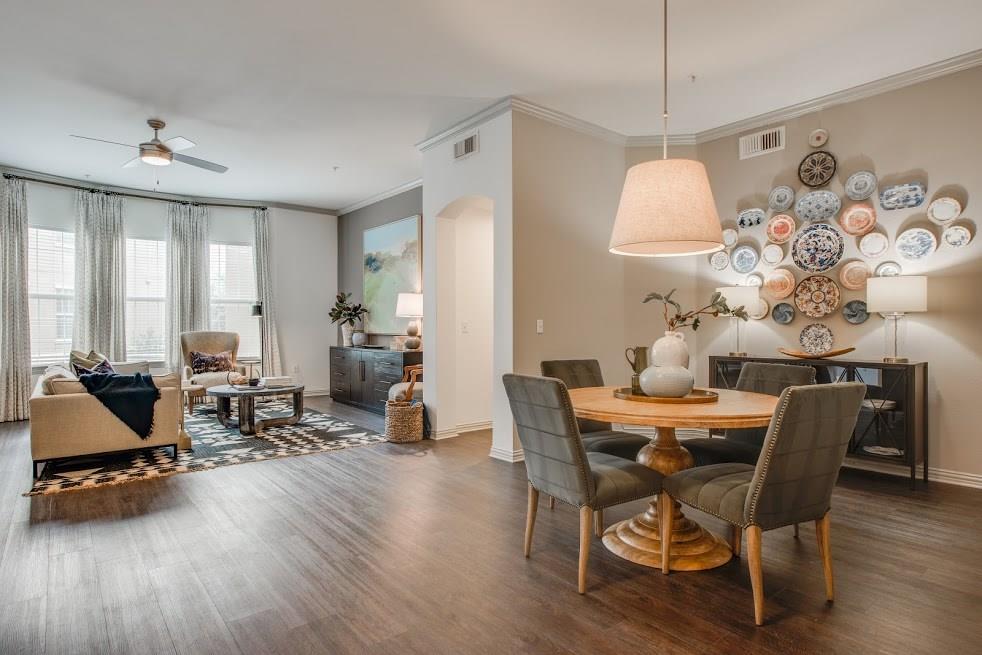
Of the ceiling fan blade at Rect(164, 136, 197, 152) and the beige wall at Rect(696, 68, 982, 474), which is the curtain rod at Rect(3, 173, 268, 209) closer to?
the ceiling fan blade at Rect(164, 136, 197, 152)

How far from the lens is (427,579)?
2408 millimetres

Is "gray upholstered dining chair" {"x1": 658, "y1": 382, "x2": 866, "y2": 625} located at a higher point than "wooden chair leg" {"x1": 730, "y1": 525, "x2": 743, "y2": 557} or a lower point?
higher

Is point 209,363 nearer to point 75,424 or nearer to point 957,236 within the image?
point 75,424

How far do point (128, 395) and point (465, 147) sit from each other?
341cm

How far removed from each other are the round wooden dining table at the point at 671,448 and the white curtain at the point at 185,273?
257 inches

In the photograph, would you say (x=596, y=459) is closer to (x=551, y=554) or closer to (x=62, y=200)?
(x=551, y=554)

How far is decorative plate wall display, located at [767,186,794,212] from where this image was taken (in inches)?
181

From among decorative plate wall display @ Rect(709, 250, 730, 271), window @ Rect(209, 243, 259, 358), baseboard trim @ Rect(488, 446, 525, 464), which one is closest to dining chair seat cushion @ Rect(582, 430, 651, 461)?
baseboard trim @ Rect(488, 446, 525, 464)

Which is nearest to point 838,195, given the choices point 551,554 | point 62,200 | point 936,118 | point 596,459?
point 936,118

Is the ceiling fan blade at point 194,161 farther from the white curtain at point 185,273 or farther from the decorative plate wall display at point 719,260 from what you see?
the decorative plate wall display at point 719,260

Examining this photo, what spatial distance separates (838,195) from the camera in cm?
434

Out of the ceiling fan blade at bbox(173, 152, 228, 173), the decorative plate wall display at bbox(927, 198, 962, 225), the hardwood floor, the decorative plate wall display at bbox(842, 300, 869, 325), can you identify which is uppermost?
the ceiling fan blade at bbox(173, 152, 228, 173)

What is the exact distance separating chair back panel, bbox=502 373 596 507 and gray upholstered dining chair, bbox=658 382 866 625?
49 cm

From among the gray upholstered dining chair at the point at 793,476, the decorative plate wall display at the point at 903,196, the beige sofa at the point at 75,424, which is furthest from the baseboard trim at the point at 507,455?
the decorative plate wall display at the point at 903,196
